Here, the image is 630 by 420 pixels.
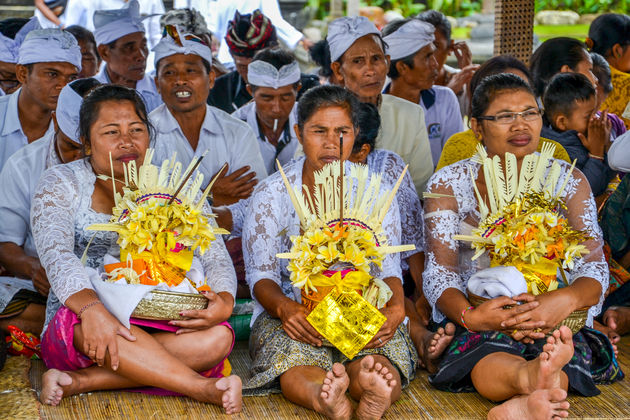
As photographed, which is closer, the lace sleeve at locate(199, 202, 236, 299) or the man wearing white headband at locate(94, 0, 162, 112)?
the lace sleeve at locate(199, 202, 236, 299)

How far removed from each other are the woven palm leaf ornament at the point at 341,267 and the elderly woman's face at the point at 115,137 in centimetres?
82

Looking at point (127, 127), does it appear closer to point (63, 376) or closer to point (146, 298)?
point (146, 298)

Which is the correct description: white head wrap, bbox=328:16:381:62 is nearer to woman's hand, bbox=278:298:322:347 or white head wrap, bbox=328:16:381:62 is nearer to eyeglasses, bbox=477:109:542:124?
eyeglasses, bbox=477:109:542:124

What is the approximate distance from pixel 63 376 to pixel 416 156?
2510 mm

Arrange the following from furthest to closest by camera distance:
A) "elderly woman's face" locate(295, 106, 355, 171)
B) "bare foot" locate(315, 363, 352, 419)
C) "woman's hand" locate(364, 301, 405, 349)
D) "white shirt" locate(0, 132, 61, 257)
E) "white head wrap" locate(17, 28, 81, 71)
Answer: "white head wrap" locate(17, 28, 81, 71) < "white shirt" locate(0, 132, 61, 257) < "elderly woman's face" locate(295, 106, 355, 171) < "woman's hand" locate(364, 301, 405, 349) < "bare foot" locate(315, 363, 352, 419)

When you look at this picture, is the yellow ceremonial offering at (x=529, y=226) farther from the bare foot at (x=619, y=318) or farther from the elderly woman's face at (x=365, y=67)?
the elderly woman's face at (x=365, y=67)

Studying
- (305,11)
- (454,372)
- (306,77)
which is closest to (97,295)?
(454,372)

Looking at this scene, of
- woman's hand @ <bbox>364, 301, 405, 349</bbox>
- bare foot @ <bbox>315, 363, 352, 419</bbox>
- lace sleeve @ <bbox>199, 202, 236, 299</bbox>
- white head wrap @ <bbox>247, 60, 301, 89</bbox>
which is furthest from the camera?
white head wrap @ <bbox>247, 60, 301, 89</bbox>

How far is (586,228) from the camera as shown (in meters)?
3.41

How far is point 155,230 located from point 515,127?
1654mm

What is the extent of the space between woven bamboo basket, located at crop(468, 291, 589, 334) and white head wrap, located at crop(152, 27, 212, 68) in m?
2.26

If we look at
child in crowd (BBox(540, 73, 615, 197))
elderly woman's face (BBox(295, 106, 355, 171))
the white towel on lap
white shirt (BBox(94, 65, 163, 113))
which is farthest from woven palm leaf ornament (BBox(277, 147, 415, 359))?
white shirt (BBox(94, 65, 163, 113))

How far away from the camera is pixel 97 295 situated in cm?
306

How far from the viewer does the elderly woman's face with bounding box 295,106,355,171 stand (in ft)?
11.3
